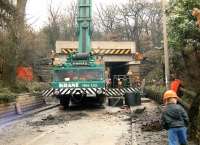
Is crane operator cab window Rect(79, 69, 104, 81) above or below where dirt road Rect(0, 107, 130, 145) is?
above

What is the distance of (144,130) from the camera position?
17.7 m

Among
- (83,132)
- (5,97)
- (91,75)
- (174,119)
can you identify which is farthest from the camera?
(91,75)

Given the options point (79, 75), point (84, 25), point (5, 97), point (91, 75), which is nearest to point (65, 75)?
point (79, 75)

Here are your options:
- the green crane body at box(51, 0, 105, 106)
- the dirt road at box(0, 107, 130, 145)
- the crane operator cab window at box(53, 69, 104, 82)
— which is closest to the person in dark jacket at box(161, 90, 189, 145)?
the dirt road at box(0, 107, 130, 145)

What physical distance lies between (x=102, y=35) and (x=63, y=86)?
155 ft

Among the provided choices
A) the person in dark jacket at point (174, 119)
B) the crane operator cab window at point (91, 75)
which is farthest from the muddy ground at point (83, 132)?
the crane operator cab window at point (91, 75)

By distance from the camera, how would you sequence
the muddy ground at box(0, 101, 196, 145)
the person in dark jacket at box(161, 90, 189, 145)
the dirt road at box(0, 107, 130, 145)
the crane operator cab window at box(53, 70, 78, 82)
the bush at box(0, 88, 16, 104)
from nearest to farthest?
1. the person in dark jacket at box(161, 90, 189, 145)
2. the muddy ground at box(0, 101, 196, 145)
3. the dirt road at box(0, 107, 130, 145)
4. the bush at box(0, 88, 16, 104)
5. the crane operator cab window at box(53, 70, 78, 82)

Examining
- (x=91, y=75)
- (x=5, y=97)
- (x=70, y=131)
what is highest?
(x=91, y=75)

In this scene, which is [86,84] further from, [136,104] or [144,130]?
[144,130]

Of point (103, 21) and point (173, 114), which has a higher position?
point (103, 21)

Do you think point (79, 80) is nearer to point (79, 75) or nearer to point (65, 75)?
point (79, 75)

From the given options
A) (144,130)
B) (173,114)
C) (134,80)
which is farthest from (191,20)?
(134,80)

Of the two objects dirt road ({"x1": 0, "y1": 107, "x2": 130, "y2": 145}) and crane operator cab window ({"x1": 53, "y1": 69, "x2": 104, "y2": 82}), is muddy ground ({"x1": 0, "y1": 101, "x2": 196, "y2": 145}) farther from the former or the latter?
crane operator cab window ({"x1": 53, "y1": 69, "x2": 104, "y2": 82})

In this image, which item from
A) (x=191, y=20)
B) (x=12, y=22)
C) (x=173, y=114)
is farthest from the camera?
(x=12, y=22)
